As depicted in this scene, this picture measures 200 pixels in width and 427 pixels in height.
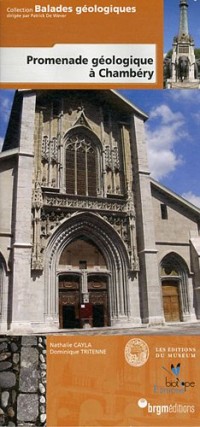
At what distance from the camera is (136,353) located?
165 inches

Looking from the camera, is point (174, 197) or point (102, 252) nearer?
point (174, 197)

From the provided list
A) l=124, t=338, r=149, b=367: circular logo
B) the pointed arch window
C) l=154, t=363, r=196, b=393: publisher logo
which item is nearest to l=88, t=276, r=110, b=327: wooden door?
l=124, t=338, r=149, b=367: circular logo

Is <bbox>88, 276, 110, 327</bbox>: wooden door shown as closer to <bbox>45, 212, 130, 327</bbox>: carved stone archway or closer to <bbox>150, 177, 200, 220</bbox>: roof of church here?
<bbox>45, 212, 130, 327</bbox>: carved stone archway

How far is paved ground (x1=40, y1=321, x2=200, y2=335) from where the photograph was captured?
440 centimetres

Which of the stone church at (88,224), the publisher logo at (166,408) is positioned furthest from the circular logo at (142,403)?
the stone church at (88,224)

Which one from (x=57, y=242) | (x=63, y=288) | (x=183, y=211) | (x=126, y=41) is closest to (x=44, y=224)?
(x=57, y=242)

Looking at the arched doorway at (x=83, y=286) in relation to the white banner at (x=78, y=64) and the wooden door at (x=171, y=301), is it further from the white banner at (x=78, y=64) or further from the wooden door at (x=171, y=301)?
the white banner at (x=78, y=64)

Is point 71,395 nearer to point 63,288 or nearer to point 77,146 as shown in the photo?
point 63,288

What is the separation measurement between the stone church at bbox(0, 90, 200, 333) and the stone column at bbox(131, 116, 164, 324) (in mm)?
12

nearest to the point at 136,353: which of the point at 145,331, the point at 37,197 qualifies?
the point at 145,331

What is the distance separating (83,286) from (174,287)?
1.05 meters

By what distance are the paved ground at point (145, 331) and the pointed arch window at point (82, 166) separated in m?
1.58

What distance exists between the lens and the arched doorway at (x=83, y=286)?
477cm

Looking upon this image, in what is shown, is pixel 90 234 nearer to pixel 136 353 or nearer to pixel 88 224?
pixel 88 224
